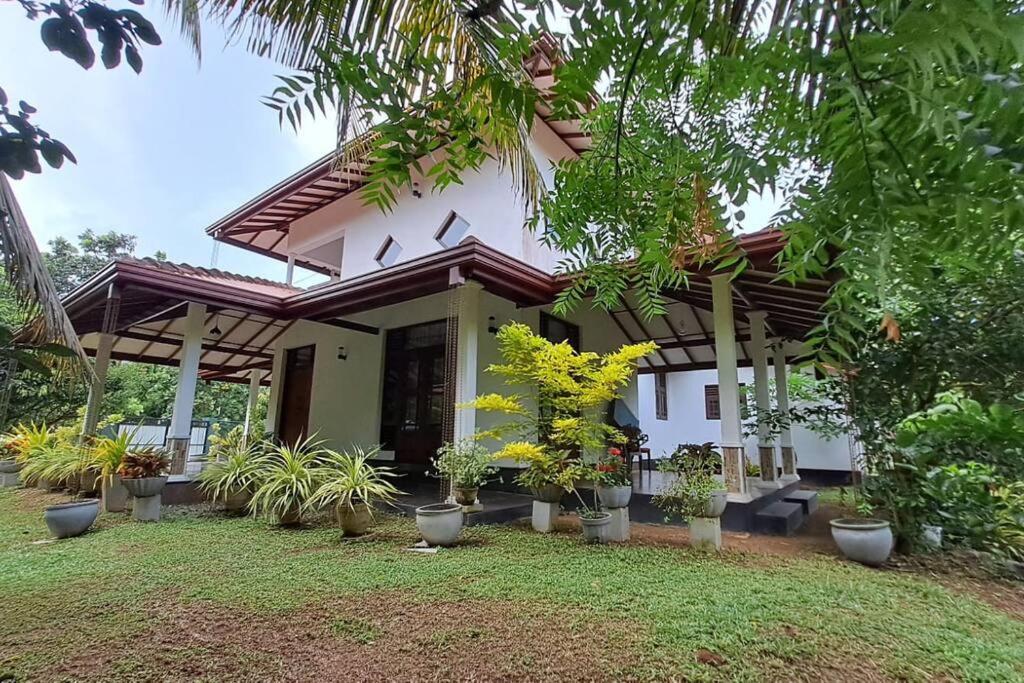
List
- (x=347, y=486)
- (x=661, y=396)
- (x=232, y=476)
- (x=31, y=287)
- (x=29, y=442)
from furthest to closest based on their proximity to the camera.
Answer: (x=661, y=396) < (x=29, y=442) < (x=232, y=476) < (x=347, y=486) < (x=31, y=287)

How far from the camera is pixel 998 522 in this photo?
4.32 meters

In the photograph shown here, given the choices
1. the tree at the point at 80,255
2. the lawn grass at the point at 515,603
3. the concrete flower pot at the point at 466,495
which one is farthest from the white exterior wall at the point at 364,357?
the tree at the point at 80,255

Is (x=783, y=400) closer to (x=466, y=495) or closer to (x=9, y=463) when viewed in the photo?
(x=466, y=495)

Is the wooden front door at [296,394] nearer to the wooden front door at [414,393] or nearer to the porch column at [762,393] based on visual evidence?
the wooden front door at [414,393]

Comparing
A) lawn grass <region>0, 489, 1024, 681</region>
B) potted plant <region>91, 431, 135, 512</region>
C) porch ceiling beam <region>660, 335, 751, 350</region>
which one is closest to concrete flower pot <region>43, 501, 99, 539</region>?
lawn grass <region>0, 489, 1024, 681</region>

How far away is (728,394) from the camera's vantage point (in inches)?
219

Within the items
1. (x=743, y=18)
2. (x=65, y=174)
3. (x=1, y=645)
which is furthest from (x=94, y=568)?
(x=743, y=18)

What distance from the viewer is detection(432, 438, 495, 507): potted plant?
215 inches

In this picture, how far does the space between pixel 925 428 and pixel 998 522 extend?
1654 millimetres

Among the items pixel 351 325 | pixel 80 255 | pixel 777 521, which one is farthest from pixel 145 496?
pixel 80 255

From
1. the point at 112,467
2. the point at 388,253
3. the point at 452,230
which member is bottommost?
the point at 112,467

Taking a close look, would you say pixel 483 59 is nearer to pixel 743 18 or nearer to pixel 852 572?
pixel 743 18

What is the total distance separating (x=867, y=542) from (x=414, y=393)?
20.9 ft

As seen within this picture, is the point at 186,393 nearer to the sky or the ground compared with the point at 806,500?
nearer to the sky
